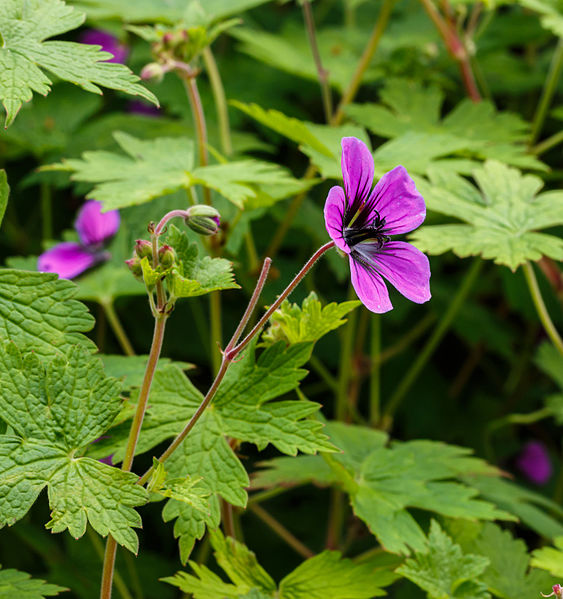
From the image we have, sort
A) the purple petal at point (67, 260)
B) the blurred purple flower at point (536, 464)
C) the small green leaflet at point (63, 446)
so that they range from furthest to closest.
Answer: the blurred purple flower at point (536, 464) → the purple petal at point (67, 260) → the small green leaflet at point (63, 446)

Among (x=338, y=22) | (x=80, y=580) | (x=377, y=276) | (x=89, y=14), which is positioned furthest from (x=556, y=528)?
(x=338, y=22)

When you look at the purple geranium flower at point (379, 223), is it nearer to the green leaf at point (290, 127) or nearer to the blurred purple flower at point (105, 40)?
the green leaf at point (290, 127)

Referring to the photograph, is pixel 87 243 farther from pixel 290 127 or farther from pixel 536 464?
pixel 536 464

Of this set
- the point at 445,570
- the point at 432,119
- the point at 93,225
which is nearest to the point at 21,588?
the point at 445,570

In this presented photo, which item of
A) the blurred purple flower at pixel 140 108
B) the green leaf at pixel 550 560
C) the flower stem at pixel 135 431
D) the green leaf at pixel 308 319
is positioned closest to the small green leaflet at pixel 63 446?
the flower stem at pixel 135 431

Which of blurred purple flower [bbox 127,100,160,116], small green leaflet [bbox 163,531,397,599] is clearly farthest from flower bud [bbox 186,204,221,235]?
blurred purple flower [bbox 127,100,160,116]

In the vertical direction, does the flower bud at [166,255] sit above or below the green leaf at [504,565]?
above

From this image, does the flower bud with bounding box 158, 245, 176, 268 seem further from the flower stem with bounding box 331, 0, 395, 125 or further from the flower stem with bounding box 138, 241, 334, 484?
the flower stem with bounding box 331, 0, 395, 125
